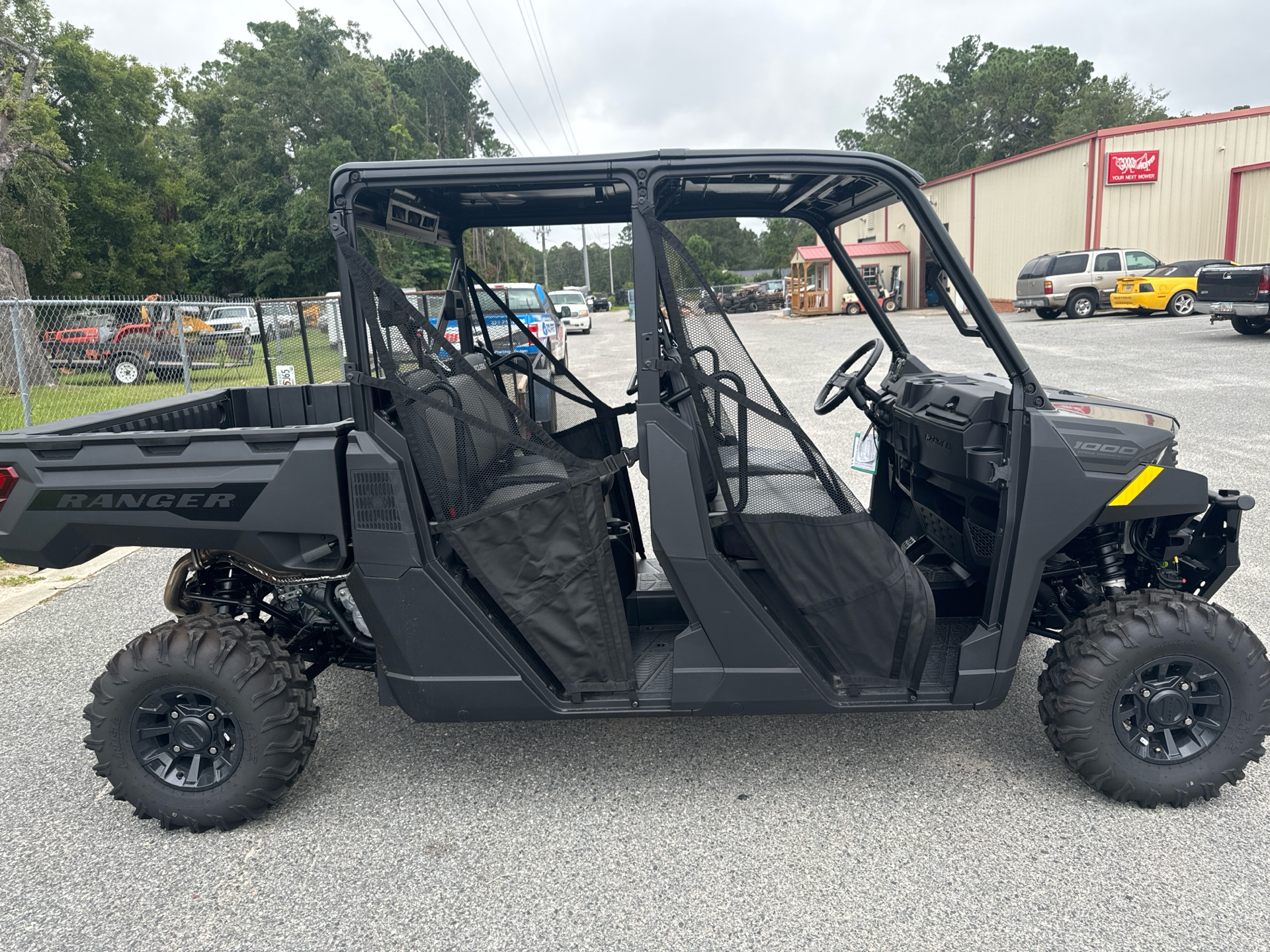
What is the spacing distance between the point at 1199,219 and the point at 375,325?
29.8 metres

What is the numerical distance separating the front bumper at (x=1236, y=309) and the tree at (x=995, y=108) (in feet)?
153

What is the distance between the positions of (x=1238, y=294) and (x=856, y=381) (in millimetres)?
16782

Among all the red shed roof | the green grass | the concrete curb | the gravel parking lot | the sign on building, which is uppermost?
the sign on building

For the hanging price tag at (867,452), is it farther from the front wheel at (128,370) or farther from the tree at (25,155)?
the tree at (25,155)

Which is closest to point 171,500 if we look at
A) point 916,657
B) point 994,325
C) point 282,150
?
point 916,657

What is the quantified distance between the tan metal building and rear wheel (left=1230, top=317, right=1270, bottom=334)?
325 inches

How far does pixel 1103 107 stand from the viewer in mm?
59281

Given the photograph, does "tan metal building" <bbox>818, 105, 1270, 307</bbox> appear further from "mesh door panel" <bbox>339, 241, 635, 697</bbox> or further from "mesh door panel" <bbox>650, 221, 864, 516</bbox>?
"mesh door panel" <bbox>339, 241, 635, 697</bbox>

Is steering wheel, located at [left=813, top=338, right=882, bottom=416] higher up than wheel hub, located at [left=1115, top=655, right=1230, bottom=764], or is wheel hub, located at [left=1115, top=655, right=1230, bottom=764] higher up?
steering wheel, located at [left=813, top=338, right=882, bottom=416]

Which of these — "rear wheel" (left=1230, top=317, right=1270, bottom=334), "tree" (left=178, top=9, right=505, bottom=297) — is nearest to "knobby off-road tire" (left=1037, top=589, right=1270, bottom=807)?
"rear wheel" (left=1230, top=317, right=1270, bottom=334)

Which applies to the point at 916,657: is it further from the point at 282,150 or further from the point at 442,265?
the point at 282,150

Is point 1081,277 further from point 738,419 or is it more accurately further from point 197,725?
point 197,725

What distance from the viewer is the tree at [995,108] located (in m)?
61.1

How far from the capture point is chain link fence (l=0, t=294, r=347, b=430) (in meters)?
11.2
